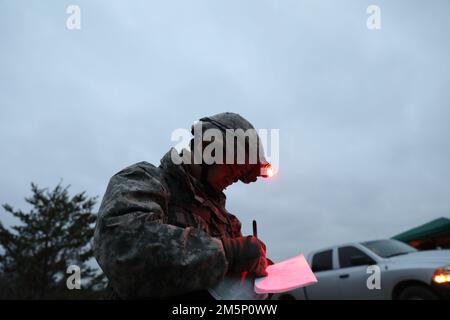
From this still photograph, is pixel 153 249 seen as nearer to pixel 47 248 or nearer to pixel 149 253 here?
pixel 149 253

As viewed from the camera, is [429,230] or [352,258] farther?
[429,230]

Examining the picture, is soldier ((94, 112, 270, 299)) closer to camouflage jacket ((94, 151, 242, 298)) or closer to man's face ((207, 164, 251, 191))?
camouflage jacket ((94, 151, 242, 298))

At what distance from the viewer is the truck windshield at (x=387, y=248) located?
5.78 m

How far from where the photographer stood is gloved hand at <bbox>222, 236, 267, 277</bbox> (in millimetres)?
1065

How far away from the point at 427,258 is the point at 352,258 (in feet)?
4.05

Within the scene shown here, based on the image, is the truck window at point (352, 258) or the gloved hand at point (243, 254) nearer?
the gloved hand at point (243, 254)

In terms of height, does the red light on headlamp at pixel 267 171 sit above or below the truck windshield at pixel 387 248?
above

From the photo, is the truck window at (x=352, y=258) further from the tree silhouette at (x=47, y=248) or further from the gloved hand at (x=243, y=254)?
the tree silhouette at (x=47, y=248)

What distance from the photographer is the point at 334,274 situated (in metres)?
6.64

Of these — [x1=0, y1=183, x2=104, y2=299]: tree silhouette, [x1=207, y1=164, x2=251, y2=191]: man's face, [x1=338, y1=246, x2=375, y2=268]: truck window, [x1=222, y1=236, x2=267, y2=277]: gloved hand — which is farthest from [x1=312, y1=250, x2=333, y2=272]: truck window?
[x1=0, y1=183, x2=104, y2=299]: tree silhouette

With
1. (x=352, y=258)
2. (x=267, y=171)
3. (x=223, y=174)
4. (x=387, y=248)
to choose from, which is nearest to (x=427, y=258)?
(x=387, y=248)

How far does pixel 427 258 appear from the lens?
491 centimetres

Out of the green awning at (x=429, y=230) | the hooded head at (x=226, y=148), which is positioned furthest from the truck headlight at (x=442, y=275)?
the green awning at (x=429, y=230)
